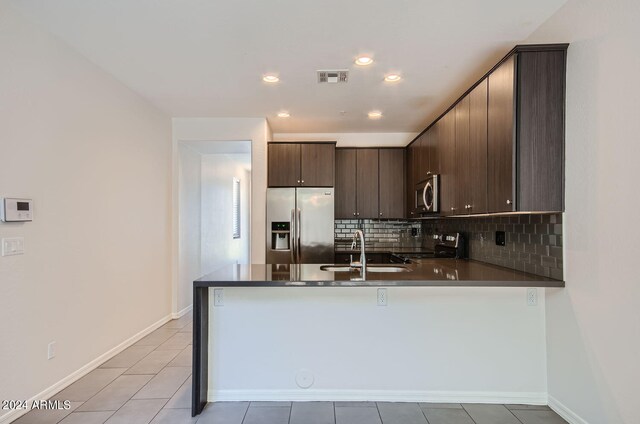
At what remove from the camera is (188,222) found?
4.79 metres

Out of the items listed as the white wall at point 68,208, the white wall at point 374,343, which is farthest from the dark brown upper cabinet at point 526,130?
the white wall at point 68,208

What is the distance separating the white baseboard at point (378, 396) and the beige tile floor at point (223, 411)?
0.12 ft

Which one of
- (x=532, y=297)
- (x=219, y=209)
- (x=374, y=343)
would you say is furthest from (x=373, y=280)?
(x=219, y=209)

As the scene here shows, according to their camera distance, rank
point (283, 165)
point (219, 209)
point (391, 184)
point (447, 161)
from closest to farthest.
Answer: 1. point (447, 161)
2. point (283, 165)
3. point (391, 184)
4. point (219, 209)

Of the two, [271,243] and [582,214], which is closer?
[582,214]

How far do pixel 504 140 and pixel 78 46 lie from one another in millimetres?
3216

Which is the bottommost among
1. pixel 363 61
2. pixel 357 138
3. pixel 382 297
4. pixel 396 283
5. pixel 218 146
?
pixel 382 297

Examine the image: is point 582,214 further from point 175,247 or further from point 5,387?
point 175,247

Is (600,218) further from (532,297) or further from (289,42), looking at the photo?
(289,42)

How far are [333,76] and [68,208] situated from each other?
8.07 ft

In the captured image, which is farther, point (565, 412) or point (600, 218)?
point (565, 412)

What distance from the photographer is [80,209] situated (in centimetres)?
285

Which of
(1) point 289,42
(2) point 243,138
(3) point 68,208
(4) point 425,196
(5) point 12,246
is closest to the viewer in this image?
(5) point 12,246

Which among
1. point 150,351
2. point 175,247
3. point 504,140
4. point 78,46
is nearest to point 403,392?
point 504,140
